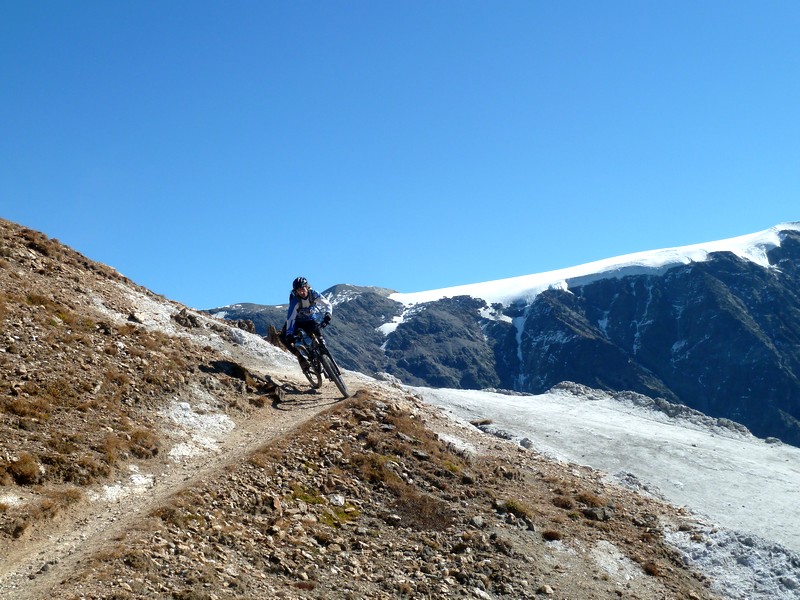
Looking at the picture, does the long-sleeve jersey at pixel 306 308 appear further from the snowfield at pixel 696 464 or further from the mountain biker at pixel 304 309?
the snowfield at pixel 696 464

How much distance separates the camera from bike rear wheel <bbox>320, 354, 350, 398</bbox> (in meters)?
26.8

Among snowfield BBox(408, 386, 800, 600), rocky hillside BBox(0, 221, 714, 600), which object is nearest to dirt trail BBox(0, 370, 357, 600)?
rocky hillside BBox(0, 221, 714, 600)

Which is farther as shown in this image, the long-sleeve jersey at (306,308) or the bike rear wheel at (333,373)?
the long-sleeve jersey at (306,308)

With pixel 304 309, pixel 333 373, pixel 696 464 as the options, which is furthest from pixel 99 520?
pixel 696 464

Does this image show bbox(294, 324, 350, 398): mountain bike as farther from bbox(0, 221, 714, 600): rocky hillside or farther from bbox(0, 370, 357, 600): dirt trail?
bbox(0, 370, 357, 600): dirt trail

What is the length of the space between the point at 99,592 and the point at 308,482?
258 inches

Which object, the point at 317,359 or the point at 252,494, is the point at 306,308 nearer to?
the point at 317,359

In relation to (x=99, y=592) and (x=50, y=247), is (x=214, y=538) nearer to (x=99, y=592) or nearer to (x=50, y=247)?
(x=99, y=592)

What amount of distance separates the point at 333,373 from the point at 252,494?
39.0ft

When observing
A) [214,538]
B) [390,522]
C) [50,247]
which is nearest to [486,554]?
[390,522]

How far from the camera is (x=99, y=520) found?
14.2 meters

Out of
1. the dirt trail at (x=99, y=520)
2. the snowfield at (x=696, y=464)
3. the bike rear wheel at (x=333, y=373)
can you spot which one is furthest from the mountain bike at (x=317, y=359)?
the snowfield at (x=696, y=464)

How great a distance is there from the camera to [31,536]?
12922mm

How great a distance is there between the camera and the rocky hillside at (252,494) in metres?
12.7
